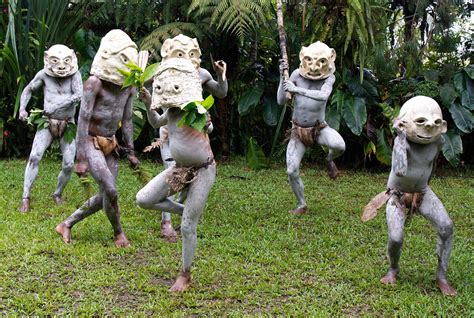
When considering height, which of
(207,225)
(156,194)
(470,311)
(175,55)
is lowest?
(207,225)

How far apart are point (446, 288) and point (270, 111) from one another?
237 inches

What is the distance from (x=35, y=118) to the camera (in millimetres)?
6500

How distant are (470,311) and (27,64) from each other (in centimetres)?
776

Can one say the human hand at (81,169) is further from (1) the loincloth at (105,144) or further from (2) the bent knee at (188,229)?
(2) the bent knee at (188,229)

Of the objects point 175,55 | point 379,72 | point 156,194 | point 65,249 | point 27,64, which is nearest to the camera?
point 156,194

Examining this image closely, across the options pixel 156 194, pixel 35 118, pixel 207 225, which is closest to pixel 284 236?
pixel 207 225

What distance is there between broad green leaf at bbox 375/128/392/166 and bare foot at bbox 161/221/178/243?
4488 millimetres

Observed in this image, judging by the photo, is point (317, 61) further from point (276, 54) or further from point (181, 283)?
point (276, 54)

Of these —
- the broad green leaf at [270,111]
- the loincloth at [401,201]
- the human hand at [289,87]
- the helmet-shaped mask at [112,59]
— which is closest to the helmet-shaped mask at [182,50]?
the helmet-shaped mask at [112,59]

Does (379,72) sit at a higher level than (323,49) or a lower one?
lower

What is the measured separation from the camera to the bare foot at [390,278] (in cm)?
433

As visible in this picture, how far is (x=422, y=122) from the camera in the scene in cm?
389

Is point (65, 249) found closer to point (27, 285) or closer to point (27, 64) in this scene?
point (27, 285)

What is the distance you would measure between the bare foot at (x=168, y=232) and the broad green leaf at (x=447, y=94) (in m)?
5.48
